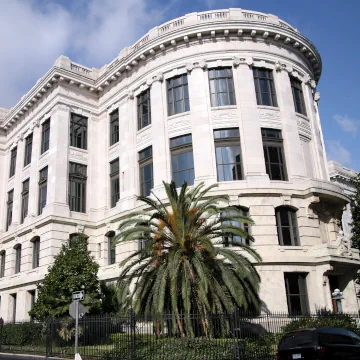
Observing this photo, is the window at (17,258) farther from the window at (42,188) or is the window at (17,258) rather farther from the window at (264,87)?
the window at (264,87)

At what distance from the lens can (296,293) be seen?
26.5 metres

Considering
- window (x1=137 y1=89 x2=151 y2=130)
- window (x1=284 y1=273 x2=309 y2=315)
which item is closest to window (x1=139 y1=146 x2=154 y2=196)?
window (x1=137 y1=89 x2=151 y2=130)

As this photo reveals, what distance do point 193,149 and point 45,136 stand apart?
1560 centimetres

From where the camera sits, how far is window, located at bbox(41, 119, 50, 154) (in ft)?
124

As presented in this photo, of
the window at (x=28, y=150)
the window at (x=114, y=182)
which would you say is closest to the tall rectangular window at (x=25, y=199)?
the window at (x=28, y=150)

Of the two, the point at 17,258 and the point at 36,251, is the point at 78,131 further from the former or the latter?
the point at 17,258

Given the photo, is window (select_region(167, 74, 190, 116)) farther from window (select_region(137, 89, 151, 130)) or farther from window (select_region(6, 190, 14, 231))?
window (select_region(6, 190, 14, 231))

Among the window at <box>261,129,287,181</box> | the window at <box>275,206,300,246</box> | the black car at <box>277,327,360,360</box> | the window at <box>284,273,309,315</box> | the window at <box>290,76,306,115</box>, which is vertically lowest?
the black car at <box>277,327,360,360</box>

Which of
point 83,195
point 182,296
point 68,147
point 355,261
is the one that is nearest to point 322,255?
point 355,261

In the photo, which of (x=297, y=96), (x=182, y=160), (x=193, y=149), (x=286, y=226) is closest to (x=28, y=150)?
(x=182, y=160)

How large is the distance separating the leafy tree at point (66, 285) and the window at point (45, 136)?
14556 millimetres

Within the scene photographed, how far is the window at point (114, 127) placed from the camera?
3684cm

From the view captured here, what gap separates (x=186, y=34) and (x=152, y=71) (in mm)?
3849

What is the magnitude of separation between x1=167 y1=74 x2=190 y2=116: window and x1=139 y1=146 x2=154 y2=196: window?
11.4ft
